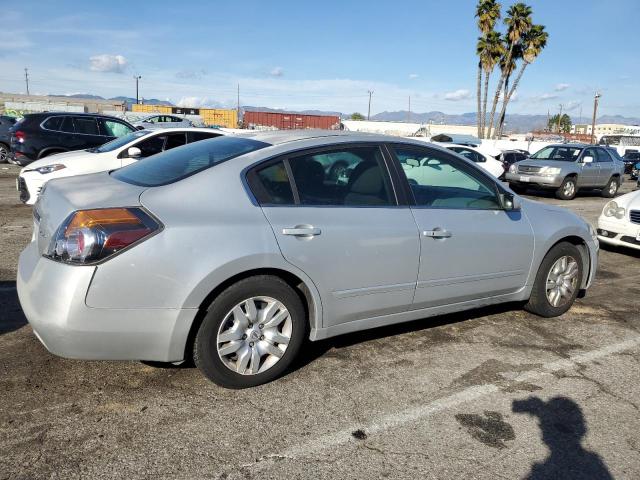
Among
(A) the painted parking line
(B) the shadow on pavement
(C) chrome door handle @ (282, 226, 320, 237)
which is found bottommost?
(A) the painted parking line

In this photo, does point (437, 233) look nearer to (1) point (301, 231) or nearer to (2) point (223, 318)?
(1) point (301, 231)

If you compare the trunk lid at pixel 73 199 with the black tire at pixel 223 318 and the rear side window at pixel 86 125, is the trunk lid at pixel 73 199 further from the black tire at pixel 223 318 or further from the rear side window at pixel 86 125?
the rear side window at pixel 86 125

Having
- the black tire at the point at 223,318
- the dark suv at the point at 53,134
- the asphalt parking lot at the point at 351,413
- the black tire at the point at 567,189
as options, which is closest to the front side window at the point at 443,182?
the asphalt parking lot at the point at 351,413

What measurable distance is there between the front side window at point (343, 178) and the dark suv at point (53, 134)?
10195mm

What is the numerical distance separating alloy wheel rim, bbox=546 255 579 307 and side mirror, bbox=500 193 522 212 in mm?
765

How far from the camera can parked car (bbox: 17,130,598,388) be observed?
293cm

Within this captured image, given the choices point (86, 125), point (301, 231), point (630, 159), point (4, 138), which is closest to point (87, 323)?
point (301, 231)

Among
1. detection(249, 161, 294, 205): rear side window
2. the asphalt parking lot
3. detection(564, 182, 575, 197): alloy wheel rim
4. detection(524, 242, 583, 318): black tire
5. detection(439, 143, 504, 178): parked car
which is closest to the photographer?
the asphalt parking lot

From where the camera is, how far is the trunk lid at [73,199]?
10.1ft

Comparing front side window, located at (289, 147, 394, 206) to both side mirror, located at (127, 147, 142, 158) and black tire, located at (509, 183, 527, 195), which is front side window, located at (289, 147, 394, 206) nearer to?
side mirror, located at (127, 147, 142, 158)

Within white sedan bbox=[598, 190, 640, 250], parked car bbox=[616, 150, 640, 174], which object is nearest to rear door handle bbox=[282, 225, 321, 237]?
white sedan bbox=[598, 190, 640, 250]

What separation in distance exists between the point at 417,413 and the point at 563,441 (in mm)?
770

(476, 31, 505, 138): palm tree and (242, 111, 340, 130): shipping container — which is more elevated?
(476, 31, 505, 138): palm tree

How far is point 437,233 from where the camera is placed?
3.89 m
